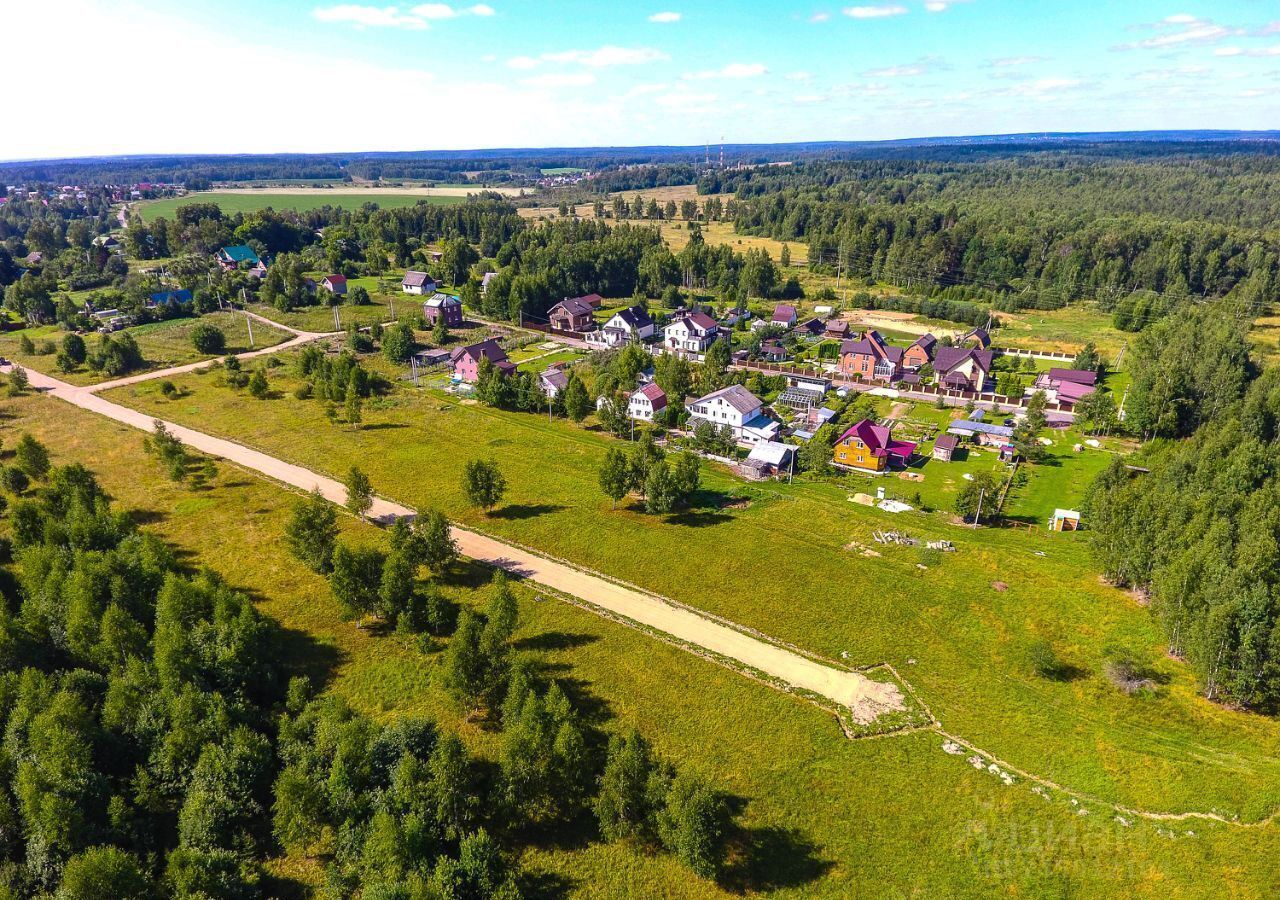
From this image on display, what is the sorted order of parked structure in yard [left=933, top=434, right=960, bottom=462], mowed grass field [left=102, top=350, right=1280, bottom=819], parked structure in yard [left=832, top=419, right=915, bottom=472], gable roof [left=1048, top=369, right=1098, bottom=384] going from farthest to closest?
gable roof [left=1048, top=369, right=1098, bottom=384] → parked structure in yard [left=933, top=434, right=960, bottom=462] → parked structure in yard [left=832, top=419, right=915, bottom=472] → mowed grass field [left=102, top=350, right=1280, bottom=819]

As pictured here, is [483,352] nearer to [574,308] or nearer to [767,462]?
[574,308]

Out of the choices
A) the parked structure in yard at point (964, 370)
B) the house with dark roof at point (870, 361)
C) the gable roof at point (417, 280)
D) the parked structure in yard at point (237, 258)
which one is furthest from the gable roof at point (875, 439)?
the parked structure in yard at point (237, 258)

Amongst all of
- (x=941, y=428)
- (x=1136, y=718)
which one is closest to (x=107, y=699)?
(x=1136, y=718)

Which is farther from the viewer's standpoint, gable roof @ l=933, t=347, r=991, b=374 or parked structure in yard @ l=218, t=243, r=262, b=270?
parked structure in yard @ l=218, t=243, r=262, b=270

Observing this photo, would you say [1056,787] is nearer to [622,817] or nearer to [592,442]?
[622,817]

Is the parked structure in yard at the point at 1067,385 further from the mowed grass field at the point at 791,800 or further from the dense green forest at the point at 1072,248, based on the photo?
the mowed grass field at the point at 791,800

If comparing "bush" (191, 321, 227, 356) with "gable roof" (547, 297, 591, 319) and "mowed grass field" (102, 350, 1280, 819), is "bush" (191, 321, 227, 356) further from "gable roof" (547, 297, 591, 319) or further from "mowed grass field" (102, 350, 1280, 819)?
"gable roof" (547, 297, 591, 319)

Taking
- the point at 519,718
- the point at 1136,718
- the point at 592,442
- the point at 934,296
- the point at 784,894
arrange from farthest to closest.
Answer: the point at 934,296, the point at 592,442, the point at 1136,718, the point at 519,718, the point at 784,894

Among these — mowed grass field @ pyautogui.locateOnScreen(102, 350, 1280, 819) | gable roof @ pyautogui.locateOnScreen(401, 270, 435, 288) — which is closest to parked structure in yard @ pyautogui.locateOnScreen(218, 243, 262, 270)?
gable roof @ pyautogui.locateOnScreen(401, 270, 435, 288)
